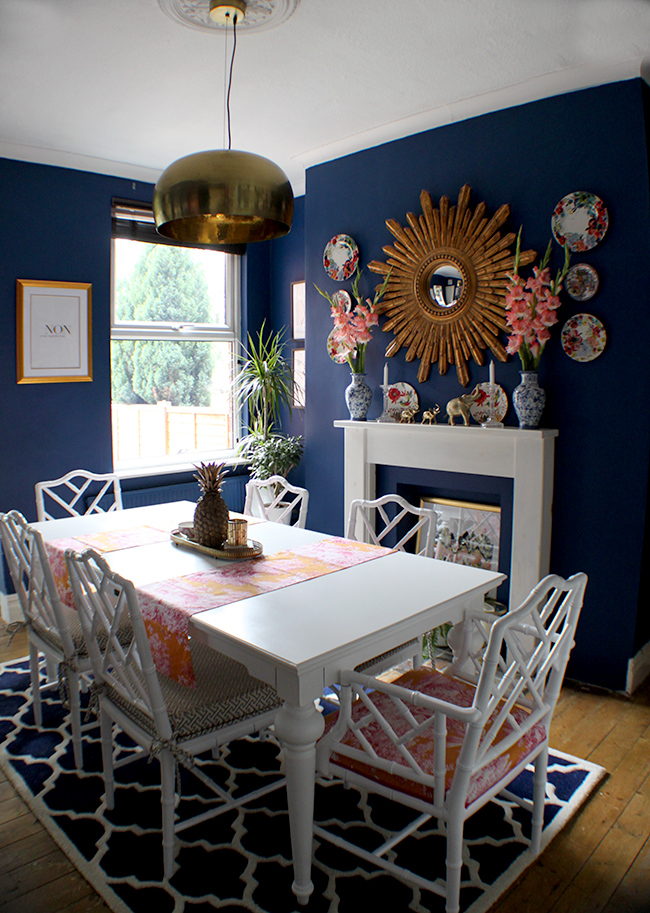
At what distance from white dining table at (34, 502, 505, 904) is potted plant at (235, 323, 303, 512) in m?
1.82

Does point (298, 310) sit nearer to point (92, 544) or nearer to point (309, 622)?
point (92, 544)

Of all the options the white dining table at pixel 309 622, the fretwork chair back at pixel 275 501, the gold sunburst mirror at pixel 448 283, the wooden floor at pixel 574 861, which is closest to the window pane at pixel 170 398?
the fretwork chair back at pixel 275 501

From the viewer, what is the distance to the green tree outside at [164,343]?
14.1 feet

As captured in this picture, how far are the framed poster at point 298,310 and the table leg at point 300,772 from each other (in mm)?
3355

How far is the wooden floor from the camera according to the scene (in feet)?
5.78

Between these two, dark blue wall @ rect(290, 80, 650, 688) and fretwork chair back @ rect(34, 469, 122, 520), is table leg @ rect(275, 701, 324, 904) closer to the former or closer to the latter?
dark blue wall @ rect(290, 80, 650, 688)

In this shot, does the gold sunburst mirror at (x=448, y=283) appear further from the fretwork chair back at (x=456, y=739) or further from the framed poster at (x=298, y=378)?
the fretwork chair back at (x=456, y=739)

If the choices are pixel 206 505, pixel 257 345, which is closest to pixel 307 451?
pixel 257 345

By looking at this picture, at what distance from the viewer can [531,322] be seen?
2.92 m

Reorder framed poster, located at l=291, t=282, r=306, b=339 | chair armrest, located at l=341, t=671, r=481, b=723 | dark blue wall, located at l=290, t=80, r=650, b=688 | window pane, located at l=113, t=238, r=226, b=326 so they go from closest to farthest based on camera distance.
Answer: chair armrest, located at l=341, t=671, r=481, b=723 < dark blue wall, located at l=290, t=80, r=650, b=688 < window pane, located at l=113, t=238, r=226, b=326 < framed poster, located at l=291, t=282, r=306, b=339

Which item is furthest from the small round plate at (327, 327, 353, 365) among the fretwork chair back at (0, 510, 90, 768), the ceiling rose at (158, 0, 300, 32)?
the fretwork chair back at (0, 510, 90, 768)

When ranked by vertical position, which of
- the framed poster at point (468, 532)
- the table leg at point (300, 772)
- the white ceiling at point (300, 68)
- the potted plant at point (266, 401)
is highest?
the white ceiling at point (300, 68)

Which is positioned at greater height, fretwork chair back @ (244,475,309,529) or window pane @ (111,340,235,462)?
window pane @ (111,340,235,462)

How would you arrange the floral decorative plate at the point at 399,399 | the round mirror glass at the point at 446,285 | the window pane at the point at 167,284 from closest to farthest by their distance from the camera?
the round mirror glass at the point at 446,285, the floral decorative plate at the point at 399,399, the window pane at the point at 167,284
